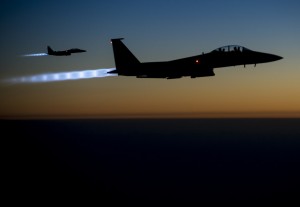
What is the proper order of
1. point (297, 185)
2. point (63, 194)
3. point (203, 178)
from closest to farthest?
point (63, 194) → point (297, 185) → point (203, 178)

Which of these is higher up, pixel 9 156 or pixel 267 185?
pixel 9 156

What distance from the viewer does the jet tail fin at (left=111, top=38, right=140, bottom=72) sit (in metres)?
44.7

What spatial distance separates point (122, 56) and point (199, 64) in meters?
12.1

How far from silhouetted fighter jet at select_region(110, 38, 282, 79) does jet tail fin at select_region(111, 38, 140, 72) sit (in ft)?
6.70

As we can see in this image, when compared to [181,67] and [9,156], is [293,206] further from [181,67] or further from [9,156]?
[9,156]

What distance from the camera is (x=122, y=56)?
45.6 meters

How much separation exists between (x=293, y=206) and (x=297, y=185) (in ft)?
123

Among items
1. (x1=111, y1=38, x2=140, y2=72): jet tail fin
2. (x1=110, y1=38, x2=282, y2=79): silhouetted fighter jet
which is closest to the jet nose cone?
(x1=110, y1=38, x2=282, y2=79): silhouetted fighter jet

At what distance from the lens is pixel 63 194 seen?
13975 cm

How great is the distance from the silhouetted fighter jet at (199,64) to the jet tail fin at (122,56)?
204 cm

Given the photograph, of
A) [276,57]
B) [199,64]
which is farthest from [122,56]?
[276,57]

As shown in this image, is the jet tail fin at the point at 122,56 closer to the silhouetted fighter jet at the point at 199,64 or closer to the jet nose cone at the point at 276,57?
the silhouetted fighter jet at the point at 199,64

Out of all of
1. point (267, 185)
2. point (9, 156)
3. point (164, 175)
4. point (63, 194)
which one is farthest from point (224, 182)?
point (9, 156)

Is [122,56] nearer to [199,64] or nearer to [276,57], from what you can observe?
[199,64]
